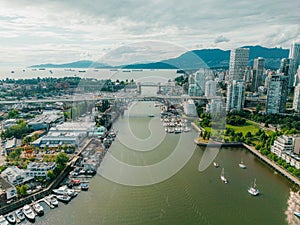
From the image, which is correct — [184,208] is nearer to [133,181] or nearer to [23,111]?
[133,181]

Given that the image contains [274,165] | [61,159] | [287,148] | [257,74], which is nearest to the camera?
[61,159]

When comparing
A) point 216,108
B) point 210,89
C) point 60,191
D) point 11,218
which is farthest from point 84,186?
point 210,89

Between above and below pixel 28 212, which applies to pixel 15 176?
above

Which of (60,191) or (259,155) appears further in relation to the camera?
(259,155)

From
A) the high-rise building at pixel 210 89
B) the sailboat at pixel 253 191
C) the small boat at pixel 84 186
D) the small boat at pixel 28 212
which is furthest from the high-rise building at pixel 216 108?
the small boat at pixel 28 212

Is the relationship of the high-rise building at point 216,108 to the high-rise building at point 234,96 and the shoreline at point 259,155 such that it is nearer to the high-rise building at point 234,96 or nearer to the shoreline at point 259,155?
the high-rise building at point 234,96

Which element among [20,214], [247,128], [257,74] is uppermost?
[257,74]

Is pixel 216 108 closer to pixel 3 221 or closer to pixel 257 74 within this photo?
pixel 257 74
